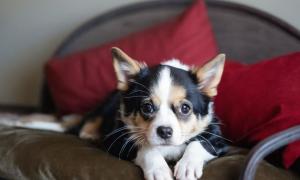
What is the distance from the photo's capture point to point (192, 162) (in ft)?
4.62

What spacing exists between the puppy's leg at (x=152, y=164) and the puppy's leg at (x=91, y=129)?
0.50 meters

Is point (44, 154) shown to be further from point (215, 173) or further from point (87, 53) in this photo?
point (87, 53)

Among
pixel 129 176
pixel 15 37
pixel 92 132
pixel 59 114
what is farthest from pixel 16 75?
pixel 129 176

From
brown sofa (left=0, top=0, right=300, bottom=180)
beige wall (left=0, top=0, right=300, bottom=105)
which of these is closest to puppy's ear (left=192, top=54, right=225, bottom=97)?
brown sofa (left=0, top=0, right=300, bottom=180)

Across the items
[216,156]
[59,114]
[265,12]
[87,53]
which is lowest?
[59,114]

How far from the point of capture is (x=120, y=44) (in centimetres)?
228

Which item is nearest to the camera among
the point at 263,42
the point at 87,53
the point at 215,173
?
the point at 215,173

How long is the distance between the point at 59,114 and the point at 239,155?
122 cm

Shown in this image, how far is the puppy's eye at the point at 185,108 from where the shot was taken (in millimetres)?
1443

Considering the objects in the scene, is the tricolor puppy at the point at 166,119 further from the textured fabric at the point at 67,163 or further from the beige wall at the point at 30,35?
the beige wall at the point at 30,35

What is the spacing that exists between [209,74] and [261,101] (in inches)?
8.2

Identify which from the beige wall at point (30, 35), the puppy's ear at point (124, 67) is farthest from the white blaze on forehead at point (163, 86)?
the beige wall at point (30, 35)

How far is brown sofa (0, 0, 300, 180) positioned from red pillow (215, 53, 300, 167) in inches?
3.3

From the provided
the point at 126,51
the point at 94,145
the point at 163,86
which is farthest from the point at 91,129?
the point at 163,86
